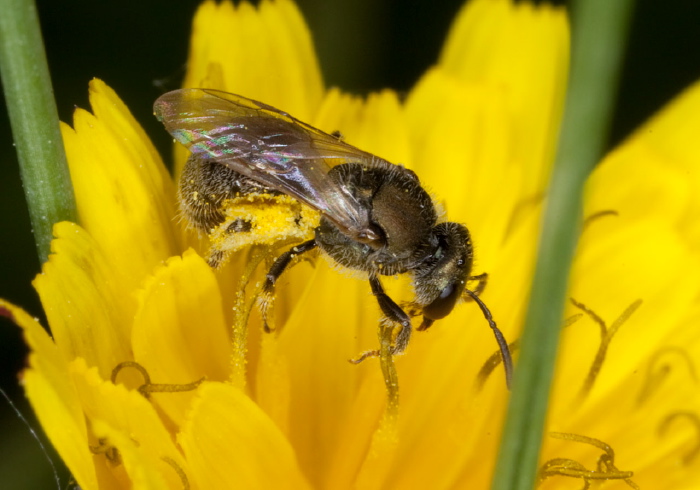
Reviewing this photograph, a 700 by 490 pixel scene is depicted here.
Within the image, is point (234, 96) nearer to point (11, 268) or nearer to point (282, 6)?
point (282, 6)

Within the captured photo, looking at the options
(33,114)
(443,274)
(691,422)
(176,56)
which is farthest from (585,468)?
(176,56)

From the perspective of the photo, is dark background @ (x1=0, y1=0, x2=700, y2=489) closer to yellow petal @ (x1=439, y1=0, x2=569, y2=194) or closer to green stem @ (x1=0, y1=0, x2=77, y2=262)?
yellow petal @ (x1=439, y1=0, x2=569, y2=194)

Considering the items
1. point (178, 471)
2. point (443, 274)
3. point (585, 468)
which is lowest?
point (585, 468)

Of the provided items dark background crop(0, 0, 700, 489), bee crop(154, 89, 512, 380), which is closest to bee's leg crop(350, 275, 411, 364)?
bee crop(154, 89, 512, 380)

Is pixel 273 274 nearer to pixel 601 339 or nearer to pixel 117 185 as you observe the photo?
pixel 117 185

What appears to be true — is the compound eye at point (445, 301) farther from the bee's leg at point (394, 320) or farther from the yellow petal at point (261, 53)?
the yellow petal at point (261, 53)

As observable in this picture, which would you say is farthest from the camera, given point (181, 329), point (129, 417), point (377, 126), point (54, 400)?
point (377, 126)

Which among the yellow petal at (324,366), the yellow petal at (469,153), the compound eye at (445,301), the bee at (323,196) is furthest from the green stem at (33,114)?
the yellow petal at (469,153)

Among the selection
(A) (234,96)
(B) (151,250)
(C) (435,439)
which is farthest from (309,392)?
(A) (234,96)
